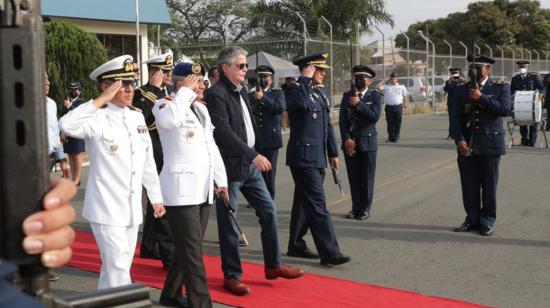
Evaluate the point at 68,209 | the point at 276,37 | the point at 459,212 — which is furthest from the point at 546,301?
the point at 276,37

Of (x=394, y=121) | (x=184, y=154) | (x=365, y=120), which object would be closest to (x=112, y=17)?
(x=394, y=121)

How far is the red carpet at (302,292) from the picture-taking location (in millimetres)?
5465

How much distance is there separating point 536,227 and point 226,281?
414 cm

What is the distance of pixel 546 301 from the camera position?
5.48 meters

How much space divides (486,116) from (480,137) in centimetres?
28

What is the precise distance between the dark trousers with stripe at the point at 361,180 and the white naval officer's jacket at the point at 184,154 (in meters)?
3.75

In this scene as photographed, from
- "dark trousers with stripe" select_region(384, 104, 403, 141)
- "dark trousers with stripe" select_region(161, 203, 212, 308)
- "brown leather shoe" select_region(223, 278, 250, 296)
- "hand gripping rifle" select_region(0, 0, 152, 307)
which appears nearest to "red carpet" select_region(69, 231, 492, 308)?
"brown leather shoe" select_region(223, 278, 250, 296)

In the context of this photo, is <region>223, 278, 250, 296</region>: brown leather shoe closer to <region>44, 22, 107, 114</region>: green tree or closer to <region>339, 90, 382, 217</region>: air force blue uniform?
<region>339, 90, 382, 217</region>: air force blue uniform

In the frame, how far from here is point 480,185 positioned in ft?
26.4

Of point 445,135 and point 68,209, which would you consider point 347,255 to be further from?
point 445,135

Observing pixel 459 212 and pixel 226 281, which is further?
pixel 459 212

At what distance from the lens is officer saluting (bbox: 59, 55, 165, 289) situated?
14.8 ft

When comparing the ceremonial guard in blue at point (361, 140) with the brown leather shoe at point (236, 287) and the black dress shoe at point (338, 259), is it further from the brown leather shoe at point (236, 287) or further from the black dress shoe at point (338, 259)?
the brown leather shoe at point (236, 287)

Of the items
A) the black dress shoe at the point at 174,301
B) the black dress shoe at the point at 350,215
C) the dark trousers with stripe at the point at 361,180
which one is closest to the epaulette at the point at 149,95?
the black dress shoe at the point at 174,301
